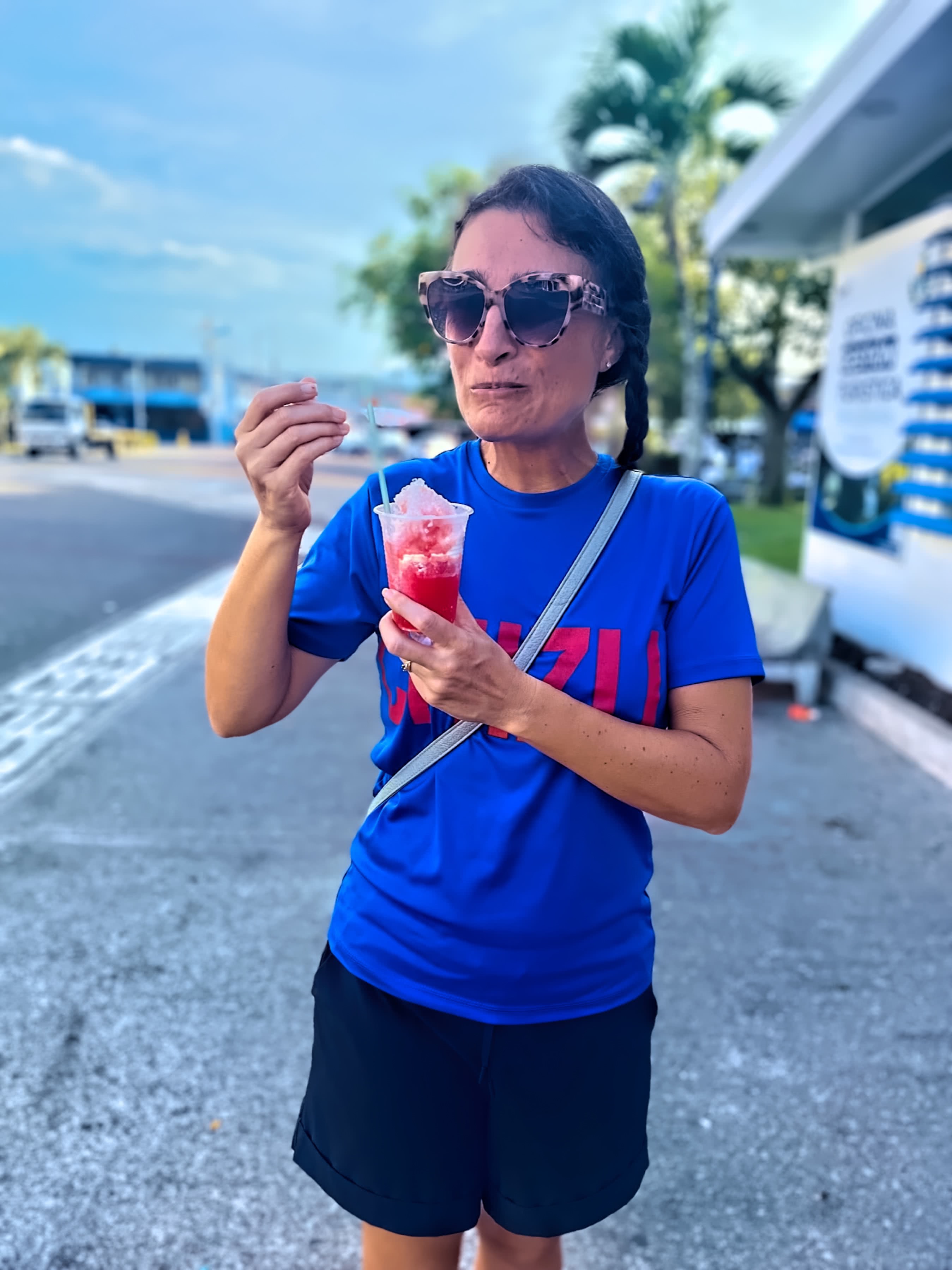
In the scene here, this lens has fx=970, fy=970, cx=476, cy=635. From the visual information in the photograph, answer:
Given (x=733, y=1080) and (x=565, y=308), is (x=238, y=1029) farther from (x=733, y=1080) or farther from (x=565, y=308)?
(x=565, y=308)

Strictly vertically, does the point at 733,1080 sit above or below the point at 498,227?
below

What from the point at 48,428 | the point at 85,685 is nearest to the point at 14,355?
the point at 48,428

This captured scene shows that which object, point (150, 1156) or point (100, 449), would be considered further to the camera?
point (100, 449)

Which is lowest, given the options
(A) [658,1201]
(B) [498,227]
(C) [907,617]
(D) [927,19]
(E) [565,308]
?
(A) [658,1201]

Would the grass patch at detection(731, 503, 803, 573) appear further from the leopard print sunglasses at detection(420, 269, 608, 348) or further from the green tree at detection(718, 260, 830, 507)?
the leopard print sunglasses at detection(420, 269, 608, 348)

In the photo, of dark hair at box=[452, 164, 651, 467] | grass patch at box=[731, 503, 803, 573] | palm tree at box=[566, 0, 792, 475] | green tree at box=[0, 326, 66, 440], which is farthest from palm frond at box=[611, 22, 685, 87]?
green tree at box=[0, 326, 66, 440]

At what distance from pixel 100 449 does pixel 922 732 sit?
40.6 meters

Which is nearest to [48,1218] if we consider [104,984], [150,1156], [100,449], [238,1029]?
[150,1156]

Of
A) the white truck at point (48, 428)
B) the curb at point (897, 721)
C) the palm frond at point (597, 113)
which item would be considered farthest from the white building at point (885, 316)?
the white truck at point (48, 428)

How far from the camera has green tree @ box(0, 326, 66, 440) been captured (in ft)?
158

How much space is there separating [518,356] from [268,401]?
1.14 feet

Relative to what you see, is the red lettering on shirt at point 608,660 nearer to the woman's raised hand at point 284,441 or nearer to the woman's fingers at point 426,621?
the woman's fingers at point 426,621

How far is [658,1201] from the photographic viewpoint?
7.41 feet

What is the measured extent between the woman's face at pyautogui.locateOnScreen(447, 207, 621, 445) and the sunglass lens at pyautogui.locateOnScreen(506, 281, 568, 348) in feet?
0.05
